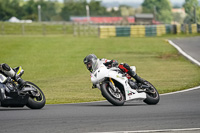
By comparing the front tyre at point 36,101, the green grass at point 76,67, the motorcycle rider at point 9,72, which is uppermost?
the motorcycle rider at point 9,72

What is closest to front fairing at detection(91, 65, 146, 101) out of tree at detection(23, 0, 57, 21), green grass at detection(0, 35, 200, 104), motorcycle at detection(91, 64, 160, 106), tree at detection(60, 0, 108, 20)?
motorcycle at detection(91, 64, 160, 106)

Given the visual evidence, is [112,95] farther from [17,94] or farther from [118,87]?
[17,94]

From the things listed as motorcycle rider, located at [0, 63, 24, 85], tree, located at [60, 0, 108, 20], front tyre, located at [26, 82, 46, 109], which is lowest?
tree, located at [60, 0, 108, 20]

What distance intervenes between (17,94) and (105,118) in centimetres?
209

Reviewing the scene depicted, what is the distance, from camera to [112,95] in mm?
11641

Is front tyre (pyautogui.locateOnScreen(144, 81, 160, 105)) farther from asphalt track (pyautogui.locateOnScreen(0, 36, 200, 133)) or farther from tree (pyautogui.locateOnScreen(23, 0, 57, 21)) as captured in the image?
tree (pyautogui.locateOnScreen(23, 0, 57, 21))

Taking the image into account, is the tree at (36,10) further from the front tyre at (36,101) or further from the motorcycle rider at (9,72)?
the motorcycle rider at (9,72)

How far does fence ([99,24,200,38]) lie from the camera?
2263 inches

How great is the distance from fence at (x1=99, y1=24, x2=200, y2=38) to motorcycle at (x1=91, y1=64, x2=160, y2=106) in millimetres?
43679

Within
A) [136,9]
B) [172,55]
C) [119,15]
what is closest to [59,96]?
[172,55]

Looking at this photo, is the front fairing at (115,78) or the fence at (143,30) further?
the fence at (143,30)

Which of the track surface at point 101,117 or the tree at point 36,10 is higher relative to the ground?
the track surface at point 101,117

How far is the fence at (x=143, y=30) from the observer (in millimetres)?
57469

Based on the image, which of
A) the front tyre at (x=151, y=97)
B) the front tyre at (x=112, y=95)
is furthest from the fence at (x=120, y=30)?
the front tyre at (x=112, y=95)
